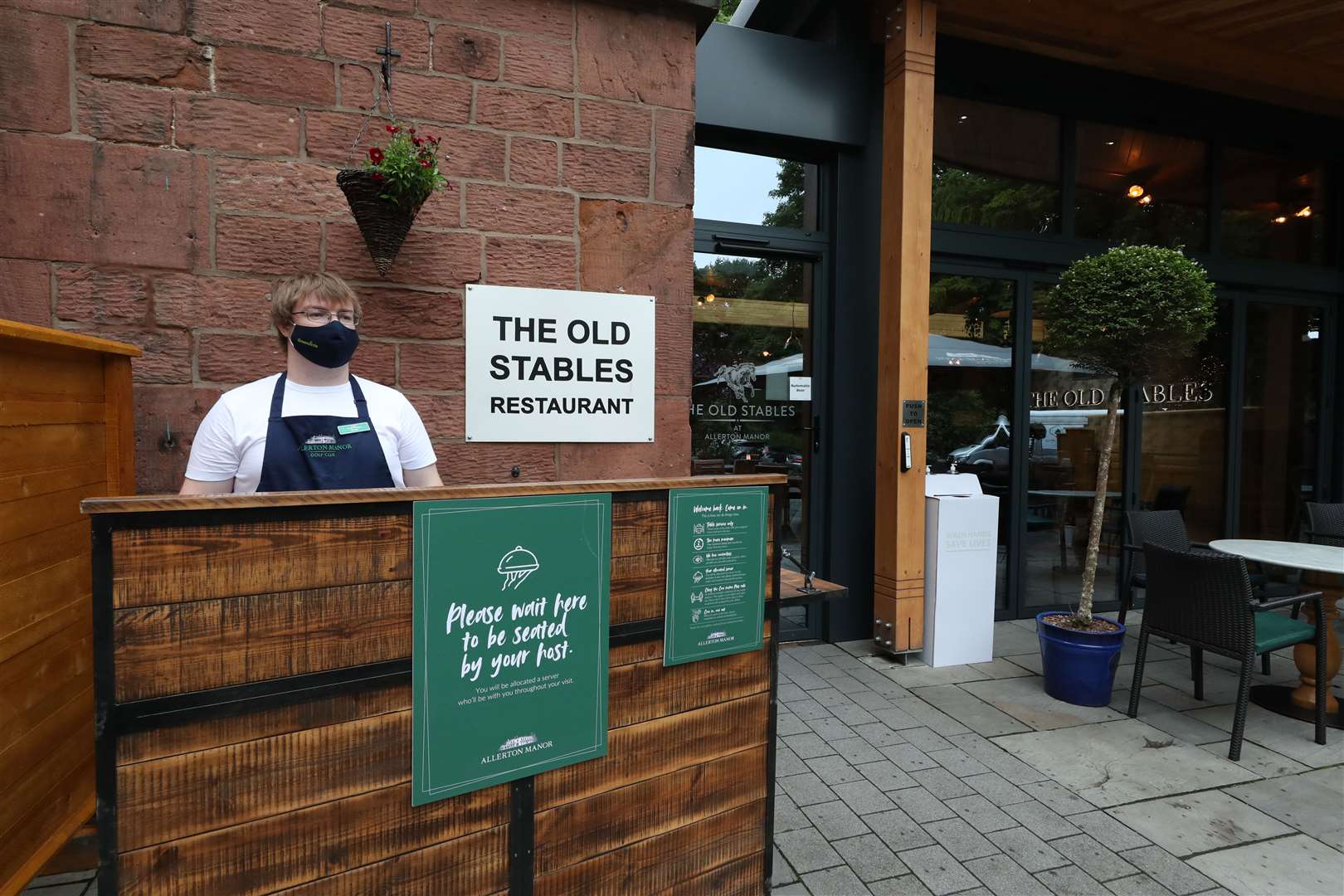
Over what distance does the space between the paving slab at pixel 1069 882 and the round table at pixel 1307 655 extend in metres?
2.06

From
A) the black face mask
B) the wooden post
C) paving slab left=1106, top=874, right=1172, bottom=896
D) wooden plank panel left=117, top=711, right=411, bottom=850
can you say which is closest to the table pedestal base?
the wooden post

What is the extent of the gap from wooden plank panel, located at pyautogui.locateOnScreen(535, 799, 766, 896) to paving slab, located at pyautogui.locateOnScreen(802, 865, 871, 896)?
20.3 inches

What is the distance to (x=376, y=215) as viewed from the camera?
2383mm

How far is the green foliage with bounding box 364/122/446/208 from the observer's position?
7.52ft

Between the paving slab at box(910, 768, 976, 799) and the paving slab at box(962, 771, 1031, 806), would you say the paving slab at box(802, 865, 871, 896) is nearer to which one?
the paving slab at box(910, 768, 976, 799)

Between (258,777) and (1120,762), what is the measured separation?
11.0 feet

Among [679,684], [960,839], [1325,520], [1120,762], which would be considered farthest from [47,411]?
[1325,520]

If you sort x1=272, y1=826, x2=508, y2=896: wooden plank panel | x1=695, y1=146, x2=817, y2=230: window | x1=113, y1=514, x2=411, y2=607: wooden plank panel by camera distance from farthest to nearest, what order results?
x1=695, y1=146, x2=817, y2=230: window, x1=272, y1=826, x2=508, y2=896: wooden plank panel, x1=113, y1=514, x2=411, y2=607: wooden plank panel

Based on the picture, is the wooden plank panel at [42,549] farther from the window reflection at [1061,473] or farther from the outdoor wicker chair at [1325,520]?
the outdoor wicker chair at [1325,520]

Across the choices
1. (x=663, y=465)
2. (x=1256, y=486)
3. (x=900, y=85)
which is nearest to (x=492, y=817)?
(x=663, y=465)

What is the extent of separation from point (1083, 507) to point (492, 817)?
5458 mm

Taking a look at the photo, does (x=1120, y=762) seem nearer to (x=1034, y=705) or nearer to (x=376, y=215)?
(x=1034, y=705)

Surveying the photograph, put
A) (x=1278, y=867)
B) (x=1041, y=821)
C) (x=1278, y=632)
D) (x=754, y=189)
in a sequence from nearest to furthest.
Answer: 1. (x=1278, y=867)
2. (x=1041, y=821)
3. (x=1278, y=632)
4. (x=754, y=189)

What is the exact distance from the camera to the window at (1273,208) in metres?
5.99
